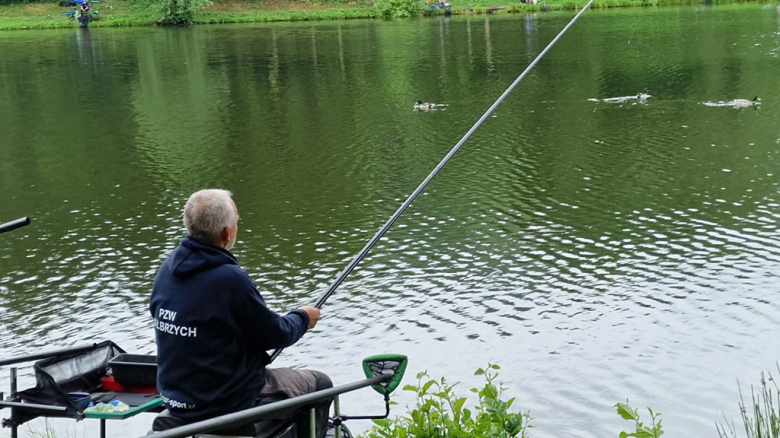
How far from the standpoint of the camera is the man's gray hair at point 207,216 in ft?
10.2

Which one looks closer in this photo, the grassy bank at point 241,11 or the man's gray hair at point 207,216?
the man's gray hair at point 207,216

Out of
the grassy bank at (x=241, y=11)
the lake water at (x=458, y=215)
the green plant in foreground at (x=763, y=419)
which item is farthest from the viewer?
the grassy bank at (x=241, y=11)

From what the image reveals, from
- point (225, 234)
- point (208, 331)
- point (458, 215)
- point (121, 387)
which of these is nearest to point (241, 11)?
point (458, 215)

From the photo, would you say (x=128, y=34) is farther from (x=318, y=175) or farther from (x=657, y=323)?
(x=657, y=323)

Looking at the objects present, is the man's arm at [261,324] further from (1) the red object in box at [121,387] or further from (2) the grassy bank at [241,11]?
(2) the grassy bank at [241,11]

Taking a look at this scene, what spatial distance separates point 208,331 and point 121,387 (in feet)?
3.27

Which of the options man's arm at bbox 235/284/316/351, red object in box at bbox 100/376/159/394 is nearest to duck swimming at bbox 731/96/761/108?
red object in box at bbox 100/376/159/394

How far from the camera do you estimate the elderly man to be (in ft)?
10.0

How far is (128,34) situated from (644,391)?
3628 cm

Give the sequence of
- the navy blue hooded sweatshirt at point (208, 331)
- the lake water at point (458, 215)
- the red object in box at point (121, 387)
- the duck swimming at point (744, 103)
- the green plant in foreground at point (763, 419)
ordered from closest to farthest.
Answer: the navy blue hooded sweatshirt at point (208, 331), the green plant in foreground at point (763, 419), the red object in box at point (121, 387), the lake water at point (458, 215), the duck swimming at point (744, 103)

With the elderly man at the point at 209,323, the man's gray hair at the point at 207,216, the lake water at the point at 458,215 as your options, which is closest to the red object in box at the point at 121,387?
the elderly man at the point at 209,323

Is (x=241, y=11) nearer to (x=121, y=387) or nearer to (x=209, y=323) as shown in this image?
(x=121, y=387)

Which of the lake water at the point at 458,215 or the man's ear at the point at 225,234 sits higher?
the man's ear at the point at 225,234

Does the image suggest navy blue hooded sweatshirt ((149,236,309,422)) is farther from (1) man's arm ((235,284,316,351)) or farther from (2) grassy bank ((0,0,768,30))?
(2) grassy bank ((0,0,768,30))
